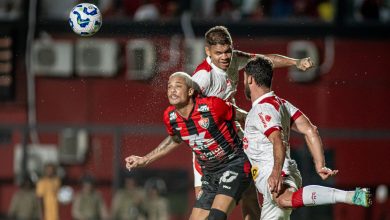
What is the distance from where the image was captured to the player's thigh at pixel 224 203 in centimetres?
965

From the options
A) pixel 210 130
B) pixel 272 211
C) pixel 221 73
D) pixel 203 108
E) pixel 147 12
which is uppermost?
pixel 147 12

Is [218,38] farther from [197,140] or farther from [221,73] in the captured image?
[197,140]

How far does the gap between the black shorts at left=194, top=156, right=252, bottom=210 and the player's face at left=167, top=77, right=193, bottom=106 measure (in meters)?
0.77

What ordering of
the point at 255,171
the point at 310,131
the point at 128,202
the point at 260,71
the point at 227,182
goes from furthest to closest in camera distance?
1. the point at 128,202
2. the point at 227,182
3. the point at 255,171
4. the point at 310,131
5. the point at 260,71

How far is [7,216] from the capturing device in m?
17.8

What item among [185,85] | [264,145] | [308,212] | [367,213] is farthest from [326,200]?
[367,213]

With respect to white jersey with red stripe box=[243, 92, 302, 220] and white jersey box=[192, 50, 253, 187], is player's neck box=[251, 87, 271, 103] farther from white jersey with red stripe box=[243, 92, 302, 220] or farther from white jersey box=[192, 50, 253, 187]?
white jersey box=[192, 50, 253, 187]

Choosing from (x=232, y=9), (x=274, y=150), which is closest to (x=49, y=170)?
(x=232, y=9)

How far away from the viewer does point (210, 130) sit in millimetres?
9781

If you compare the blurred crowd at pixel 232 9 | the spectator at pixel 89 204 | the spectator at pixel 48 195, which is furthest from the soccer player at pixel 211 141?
the blurred crowd at pixel 232 9

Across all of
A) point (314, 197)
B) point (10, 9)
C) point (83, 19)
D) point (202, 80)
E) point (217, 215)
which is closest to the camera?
point (314, 197)

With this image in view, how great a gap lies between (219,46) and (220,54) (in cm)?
8

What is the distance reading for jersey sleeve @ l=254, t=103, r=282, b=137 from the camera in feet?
30.1

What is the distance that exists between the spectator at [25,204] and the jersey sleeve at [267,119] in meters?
8.76
